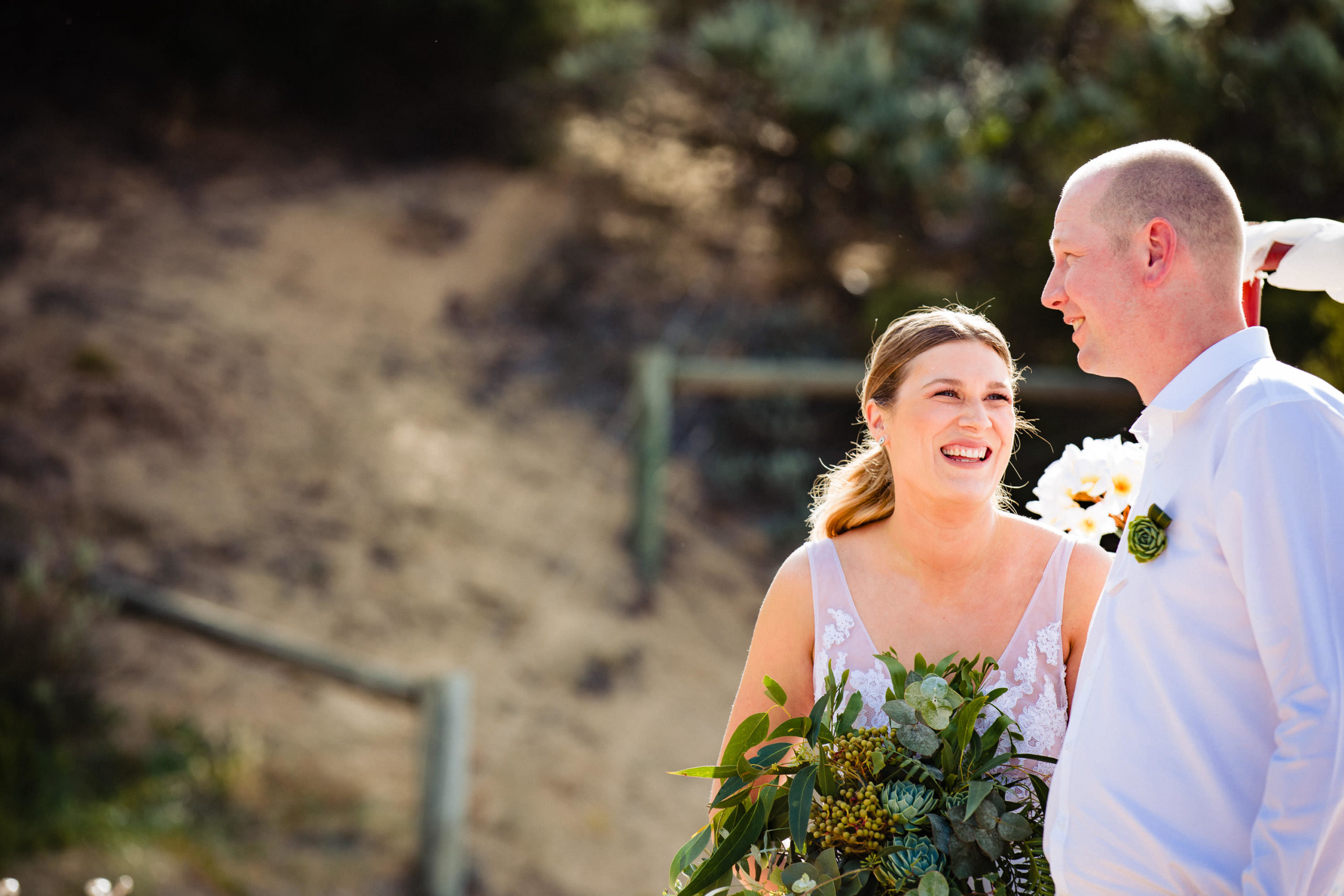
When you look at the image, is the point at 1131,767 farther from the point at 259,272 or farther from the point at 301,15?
the point at 301,15

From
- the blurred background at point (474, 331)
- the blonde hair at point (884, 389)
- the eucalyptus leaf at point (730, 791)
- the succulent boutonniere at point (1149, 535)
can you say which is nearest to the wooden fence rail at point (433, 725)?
the blurred background at point (474, 331)

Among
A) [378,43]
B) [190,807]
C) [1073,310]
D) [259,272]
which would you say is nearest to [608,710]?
[190,807]

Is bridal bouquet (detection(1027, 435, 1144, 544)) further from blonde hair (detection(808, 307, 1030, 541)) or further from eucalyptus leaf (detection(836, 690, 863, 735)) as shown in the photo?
eucalyptus leaf (detection(836, 690, 863, 735))

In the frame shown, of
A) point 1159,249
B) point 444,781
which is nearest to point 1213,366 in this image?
point 1159,249

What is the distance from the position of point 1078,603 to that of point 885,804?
26.1 inches

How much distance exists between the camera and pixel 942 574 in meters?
2.13

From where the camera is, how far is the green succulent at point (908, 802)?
164 cm

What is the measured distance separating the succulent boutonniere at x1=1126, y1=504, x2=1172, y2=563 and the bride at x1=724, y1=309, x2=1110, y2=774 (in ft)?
2.03

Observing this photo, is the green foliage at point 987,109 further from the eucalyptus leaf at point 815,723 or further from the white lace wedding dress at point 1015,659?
the eucalyptus leaf at point 815,723

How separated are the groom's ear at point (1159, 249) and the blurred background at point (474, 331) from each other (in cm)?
328

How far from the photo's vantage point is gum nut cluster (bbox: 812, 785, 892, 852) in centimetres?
164

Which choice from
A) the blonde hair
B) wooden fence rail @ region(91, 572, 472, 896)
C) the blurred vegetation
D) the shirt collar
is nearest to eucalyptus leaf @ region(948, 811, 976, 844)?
the shirt collar

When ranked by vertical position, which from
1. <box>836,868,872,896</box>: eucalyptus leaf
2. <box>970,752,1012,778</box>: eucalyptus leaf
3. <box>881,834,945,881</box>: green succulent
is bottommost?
<box>836,868,872,896</box>: eucalyptus leaf

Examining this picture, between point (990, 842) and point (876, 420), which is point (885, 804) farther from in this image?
point (876, 420)
